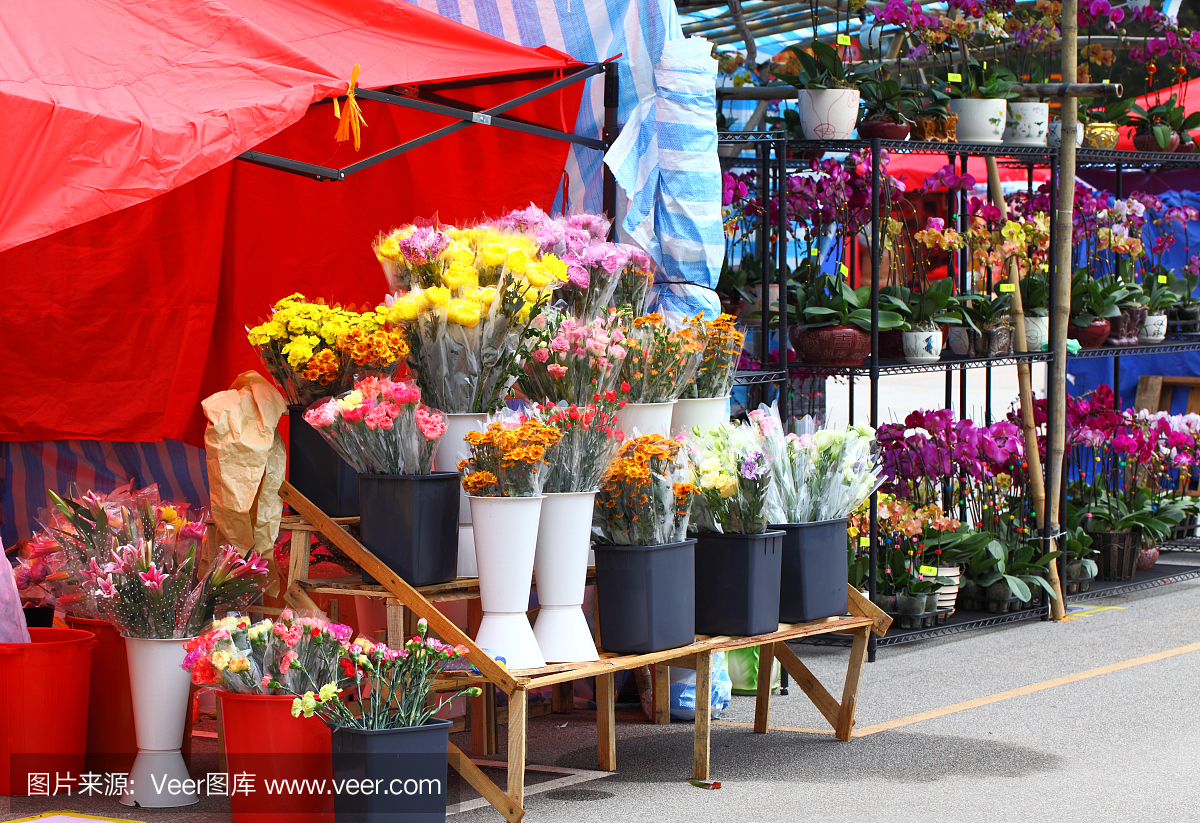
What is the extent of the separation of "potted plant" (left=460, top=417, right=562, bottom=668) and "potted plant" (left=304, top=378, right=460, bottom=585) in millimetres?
112

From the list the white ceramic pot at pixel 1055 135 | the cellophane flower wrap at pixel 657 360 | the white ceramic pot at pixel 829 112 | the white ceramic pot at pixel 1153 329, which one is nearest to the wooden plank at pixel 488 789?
the cellophane flower wrap at pixel 657 360

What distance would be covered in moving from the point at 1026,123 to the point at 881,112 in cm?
75

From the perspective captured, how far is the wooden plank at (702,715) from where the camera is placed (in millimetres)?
3658

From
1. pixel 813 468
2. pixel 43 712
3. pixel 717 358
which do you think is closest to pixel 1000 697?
pixel 813 468

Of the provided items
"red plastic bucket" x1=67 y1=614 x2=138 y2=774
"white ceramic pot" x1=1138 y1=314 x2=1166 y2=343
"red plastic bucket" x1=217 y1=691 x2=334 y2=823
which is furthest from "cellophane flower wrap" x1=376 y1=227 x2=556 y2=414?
"white ceramic pot" x1=1138 y1=314 x2=1166 y2=343

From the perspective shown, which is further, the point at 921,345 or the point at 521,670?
the point at 921,345

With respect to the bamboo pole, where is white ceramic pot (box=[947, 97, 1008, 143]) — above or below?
above

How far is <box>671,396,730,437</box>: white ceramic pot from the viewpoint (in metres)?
4.14

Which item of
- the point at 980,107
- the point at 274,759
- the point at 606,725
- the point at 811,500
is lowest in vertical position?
the point at 606,725

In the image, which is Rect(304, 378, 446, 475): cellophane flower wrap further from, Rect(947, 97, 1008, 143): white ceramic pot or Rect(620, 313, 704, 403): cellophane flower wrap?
Rect(947, 97, 1008, 143): white ceramic pot

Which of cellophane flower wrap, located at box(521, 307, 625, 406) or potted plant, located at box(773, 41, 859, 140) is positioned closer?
cellophane flower wrap, located at box(521, 307, 625, 406)

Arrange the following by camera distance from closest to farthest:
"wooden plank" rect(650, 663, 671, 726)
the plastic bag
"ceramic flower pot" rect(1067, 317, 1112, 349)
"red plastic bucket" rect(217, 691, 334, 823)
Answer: "red plastic bucket" rect(217, 691, 334, 823) → "wooden plank" rect(650, 663, 671, 726) → the plastic bag → "ceramic flower pot" rect(1067, 317, 1112, 349)

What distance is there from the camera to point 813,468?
12.8 feet

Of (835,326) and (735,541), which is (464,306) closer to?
(735,541)
